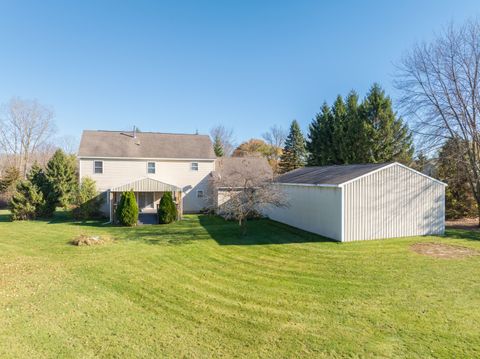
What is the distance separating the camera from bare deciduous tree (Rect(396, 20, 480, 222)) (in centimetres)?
1642

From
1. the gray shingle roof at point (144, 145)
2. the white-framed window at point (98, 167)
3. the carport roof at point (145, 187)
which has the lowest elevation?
the carport roof at point (145, 187)

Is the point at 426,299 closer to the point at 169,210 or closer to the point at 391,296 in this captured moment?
the point at 391,296

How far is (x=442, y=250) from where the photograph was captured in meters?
10.9

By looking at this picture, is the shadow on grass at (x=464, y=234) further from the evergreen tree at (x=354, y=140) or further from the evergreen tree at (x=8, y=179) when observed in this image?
the evergreen tree at (x=8, y=179)

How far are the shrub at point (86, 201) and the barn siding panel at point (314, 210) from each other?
42.4 feet

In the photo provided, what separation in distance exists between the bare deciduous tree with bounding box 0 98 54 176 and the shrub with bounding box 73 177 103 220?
20027 mm

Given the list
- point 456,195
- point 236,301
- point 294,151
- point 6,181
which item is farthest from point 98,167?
point 456,195

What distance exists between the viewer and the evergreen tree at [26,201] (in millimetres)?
17922

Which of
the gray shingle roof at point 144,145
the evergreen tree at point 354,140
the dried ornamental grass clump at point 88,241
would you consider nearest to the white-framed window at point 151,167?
the gray shingle roof at point 144,145

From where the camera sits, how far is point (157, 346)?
15.2 feet

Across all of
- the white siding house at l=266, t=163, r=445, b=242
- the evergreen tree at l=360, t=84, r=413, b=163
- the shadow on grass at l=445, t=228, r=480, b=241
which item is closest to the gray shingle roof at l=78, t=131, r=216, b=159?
the white siding house at l=266, t=163, r=445, b=242

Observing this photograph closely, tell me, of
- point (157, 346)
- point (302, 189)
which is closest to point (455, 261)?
point (302, 189)

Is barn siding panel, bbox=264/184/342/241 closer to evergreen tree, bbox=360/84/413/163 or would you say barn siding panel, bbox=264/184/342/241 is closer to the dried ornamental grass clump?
the dried ornamental grass clump

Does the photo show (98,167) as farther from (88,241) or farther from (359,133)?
(359,133)
